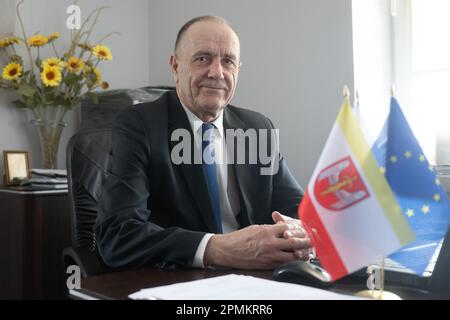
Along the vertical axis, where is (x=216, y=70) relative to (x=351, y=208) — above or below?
above

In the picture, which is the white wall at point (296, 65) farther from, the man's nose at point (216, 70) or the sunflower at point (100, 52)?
the man's nose at point (216, 70)

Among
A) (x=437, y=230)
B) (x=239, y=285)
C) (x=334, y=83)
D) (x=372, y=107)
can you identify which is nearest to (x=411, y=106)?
(x=372, y=107)

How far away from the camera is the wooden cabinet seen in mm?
2123

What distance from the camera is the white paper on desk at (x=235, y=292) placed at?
0.71m

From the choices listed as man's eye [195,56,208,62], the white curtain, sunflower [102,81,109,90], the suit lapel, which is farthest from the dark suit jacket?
the white curtain

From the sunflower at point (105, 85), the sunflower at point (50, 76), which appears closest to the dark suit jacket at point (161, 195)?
the sunflower at point (50, 76)

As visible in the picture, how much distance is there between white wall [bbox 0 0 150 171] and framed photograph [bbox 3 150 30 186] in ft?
0.47

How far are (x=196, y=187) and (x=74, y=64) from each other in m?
1.46

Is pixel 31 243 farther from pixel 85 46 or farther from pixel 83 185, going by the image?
pixel 85 46

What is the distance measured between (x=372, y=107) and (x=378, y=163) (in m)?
1.59
